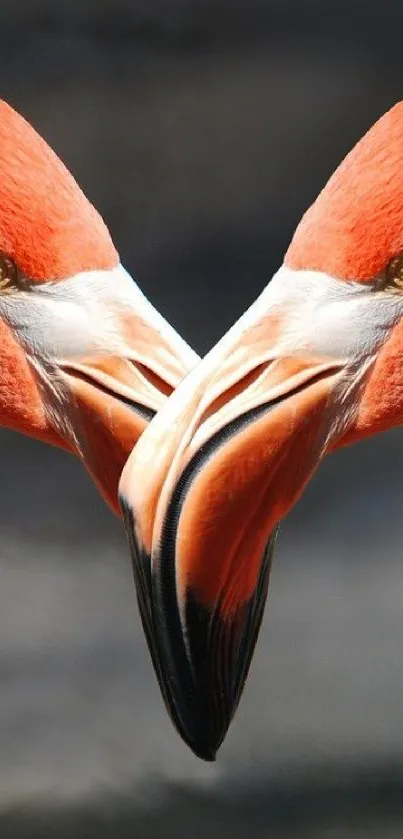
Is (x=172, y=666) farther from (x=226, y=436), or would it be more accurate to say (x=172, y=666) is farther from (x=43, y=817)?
(x=43, y=817)

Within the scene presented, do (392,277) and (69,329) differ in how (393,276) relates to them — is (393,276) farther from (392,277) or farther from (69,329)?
(69,329)

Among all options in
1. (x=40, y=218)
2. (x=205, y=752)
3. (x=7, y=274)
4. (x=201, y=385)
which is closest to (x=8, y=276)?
(x=7, y=274)

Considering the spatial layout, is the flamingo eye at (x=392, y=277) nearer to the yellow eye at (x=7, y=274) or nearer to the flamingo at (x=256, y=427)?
the flamingo at (x=256, y=427)

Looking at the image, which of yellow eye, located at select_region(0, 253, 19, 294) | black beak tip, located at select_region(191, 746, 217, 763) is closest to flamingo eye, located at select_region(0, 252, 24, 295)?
yellow eye, located at select_region(0, 253, 19, 294)

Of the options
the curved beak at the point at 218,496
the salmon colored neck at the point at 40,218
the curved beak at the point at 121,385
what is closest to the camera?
the curved beak at the point at 218,496

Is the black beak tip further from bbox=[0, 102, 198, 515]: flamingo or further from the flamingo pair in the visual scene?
bbox=[0, 102, 198, 515]: flamingo

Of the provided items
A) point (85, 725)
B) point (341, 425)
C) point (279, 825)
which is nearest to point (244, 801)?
point (279, 825)

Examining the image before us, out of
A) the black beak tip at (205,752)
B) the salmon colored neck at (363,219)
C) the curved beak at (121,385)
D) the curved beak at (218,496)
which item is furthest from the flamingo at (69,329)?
the black beak tip at (205,752)
